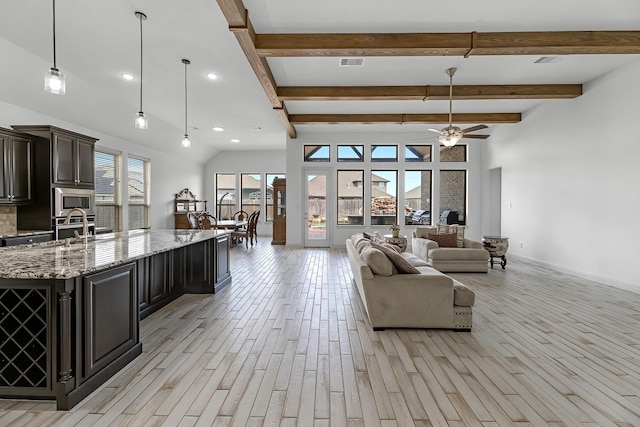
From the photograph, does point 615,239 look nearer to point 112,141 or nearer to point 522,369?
point 522,369

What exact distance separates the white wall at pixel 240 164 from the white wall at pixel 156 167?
1.07ft

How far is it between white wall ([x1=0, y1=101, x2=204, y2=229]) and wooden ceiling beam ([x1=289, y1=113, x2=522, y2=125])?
4101 mm

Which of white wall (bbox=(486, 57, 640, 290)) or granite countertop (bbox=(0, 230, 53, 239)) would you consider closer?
granite countertop (bbox=(0, 230, 53, 239))

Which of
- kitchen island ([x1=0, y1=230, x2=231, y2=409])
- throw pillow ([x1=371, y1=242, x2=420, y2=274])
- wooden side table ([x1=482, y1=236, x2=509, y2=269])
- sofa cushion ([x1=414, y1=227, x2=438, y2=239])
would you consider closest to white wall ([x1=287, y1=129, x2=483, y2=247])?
sofa cushion ([x1=414, y1=227, x2=438, y2=239])

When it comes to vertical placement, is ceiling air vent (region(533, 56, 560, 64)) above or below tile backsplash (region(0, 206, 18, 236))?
above

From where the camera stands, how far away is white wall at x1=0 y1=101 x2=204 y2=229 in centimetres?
523

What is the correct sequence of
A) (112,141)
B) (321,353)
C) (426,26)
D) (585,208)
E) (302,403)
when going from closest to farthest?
1. (302,403)
2. (321,353)
3. (426,26)
4. (585,208)
5. (112,141)

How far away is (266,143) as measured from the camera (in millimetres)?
11055

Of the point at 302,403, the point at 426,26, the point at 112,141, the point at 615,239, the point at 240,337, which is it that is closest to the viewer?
the point at 302,403

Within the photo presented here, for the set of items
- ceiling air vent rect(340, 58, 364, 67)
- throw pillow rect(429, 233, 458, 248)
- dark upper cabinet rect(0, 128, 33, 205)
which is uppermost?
ceiling air vent rect(340, 58, 364, 67)

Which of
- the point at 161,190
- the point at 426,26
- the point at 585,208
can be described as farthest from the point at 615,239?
the point at 161,190

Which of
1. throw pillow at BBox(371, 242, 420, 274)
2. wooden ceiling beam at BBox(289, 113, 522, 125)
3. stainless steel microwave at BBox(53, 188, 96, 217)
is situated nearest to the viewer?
throw pillow at BBox(371, 242, 420, 274)

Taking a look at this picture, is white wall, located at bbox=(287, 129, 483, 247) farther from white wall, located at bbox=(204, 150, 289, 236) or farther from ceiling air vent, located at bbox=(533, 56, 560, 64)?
ceiling air vent, located at bbox=(533, 56, 560, 64)

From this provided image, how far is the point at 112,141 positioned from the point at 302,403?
7695 millimetres
